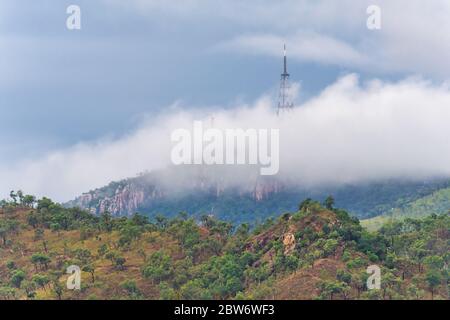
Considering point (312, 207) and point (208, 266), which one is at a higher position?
point (312, 207)

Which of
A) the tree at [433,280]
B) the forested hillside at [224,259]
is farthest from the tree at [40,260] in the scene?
the tree at [433,280]

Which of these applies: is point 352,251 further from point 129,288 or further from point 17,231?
point 17,231

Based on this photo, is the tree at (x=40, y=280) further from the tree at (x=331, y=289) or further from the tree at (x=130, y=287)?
the tree at (x=331, y=289)

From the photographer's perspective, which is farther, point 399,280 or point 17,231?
point 17,231

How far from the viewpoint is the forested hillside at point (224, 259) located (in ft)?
318

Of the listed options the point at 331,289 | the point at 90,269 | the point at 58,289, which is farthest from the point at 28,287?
the point at 331,289

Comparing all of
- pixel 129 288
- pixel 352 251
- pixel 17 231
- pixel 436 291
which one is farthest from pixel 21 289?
pixel 436 291

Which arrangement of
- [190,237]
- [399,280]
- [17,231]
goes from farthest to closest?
[17,231] < [190,237] < [399,280]

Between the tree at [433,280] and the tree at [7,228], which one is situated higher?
the tree at [7,228]

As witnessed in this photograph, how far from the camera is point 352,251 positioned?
→ 10262 centimetres

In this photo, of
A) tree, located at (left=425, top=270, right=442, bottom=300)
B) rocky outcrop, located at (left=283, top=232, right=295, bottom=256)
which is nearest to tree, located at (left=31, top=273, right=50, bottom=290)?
rocky outcrop, located at (left=283, top=232, right=295, bottom=256)

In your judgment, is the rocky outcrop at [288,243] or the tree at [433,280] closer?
the tree at [433,280]

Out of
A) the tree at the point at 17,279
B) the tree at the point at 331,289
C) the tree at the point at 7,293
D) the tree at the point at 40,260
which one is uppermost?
the tree at the point at 40,260
